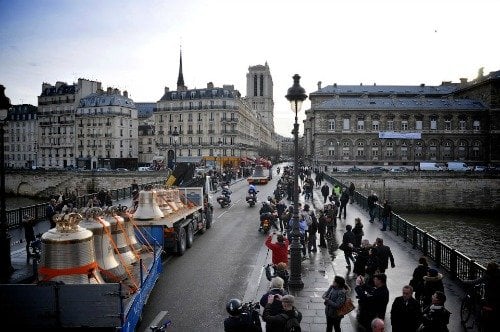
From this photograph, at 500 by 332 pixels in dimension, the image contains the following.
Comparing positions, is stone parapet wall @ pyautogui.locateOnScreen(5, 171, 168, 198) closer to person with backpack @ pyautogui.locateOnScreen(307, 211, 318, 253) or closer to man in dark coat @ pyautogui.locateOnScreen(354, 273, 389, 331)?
person with backpack @ pyautogui.locateOnScreen(307, 211, 318, 253)

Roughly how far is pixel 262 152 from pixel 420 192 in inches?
2763

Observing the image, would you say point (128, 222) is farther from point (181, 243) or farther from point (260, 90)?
point (260, 90)

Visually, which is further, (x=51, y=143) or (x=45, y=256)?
(x=51, y=143)

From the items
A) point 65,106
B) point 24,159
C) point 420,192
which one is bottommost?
point 420,192

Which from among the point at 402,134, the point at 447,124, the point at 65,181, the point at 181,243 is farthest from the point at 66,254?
the point at 447,124

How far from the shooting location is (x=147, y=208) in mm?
13789

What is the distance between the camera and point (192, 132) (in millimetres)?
77188

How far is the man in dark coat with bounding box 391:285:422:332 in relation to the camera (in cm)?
676

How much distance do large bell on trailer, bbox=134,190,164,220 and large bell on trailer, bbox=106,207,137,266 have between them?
11.7 ft

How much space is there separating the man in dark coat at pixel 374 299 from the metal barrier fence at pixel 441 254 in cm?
321

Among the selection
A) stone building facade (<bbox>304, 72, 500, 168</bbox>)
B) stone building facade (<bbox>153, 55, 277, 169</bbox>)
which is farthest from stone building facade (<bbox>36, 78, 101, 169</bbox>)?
stone building facade (<bbox>304, 72, 500, 168</bbox>)

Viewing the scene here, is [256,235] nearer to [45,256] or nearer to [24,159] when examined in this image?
[45,256]

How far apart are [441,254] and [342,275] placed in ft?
12.8

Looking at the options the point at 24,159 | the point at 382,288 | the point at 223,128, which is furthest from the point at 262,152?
the point at 382,288
